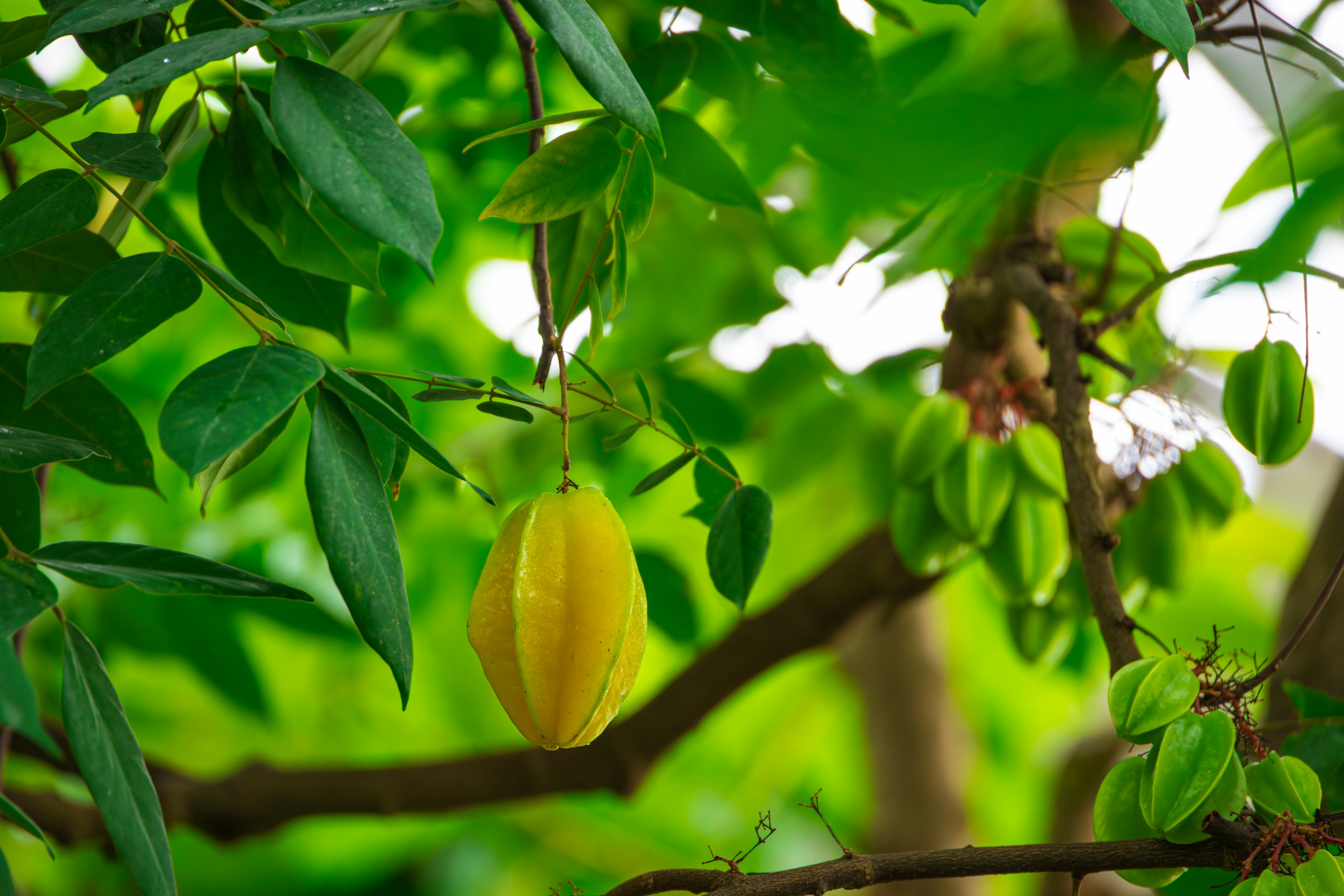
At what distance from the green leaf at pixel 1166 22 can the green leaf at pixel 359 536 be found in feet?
1.00

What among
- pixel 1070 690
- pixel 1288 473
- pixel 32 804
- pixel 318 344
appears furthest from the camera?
pixel 1288 473

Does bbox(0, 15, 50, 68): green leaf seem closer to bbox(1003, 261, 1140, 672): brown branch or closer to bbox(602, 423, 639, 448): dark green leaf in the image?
bbox(602, 423, 639, 448): dark green leaf

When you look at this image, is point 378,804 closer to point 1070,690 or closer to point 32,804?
point 32,804

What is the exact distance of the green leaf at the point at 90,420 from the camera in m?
0.46

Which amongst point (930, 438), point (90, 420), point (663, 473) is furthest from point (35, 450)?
point (930, 438)

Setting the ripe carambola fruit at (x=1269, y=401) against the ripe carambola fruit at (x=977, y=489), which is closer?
the ripe carambola fruit at (x=1269, y=401)

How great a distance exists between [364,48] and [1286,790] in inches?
22.9

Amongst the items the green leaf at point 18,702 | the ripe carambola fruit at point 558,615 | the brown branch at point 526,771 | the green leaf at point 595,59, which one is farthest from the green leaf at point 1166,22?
the brown branch at point 526,771

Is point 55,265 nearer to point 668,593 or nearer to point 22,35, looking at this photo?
point 22,35

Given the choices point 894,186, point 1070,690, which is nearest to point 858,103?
point 894,186

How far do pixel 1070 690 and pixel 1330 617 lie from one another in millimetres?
899

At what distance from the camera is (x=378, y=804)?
954 mm

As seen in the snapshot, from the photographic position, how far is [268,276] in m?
0.57

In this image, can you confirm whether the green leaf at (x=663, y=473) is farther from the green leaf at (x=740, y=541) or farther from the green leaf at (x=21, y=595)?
the green leaf at (x=21, y=595)
